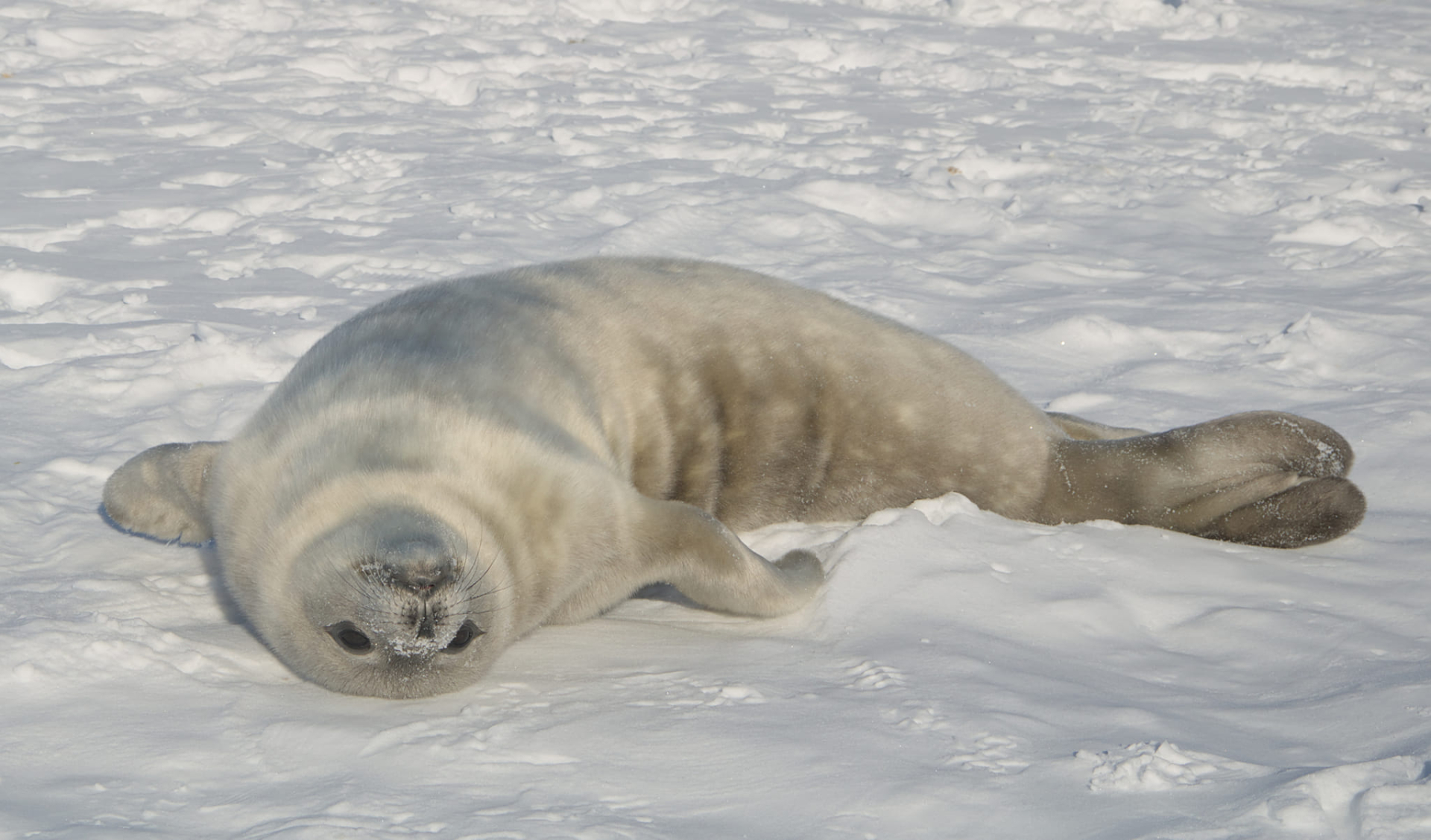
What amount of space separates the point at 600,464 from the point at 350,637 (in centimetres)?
65

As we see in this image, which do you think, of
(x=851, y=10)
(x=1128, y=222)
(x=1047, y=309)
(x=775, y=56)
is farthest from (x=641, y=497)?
(x=851, y=10)

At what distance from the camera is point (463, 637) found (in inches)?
89.3

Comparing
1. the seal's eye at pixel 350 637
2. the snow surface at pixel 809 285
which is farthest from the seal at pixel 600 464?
the snow surface at pixel 809 285

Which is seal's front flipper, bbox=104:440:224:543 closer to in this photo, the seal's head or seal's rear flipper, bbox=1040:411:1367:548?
the seal's head

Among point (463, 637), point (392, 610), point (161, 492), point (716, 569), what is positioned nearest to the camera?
point (392, 610)

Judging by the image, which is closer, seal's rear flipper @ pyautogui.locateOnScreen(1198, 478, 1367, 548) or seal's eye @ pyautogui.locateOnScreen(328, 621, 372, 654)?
seal's eye @ pyautogui.locateOnScreen(328, 621, 372, 654)

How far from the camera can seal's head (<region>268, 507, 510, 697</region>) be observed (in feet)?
7.13

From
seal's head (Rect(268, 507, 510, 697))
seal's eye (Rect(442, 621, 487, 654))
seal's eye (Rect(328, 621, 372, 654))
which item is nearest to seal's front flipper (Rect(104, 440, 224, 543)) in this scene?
seal's head (Rect(268, 507, 510, 697))

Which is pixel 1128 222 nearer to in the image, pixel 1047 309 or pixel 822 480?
pixel 1047 309

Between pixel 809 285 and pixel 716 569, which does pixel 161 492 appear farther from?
pixel 809 285

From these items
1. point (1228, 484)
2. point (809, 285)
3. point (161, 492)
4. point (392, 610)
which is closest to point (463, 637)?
point (392, 610)

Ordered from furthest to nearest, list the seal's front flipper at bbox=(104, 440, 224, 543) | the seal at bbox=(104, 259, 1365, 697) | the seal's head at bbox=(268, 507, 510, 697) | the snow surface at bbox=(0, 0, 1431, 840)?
the seal's front flipper at bbox=(104, 440, 224, 543), the seal at bbox=(104, 259, 1365, 697), the seal's head at bbox=(268, 507, 510, 697), the snow surface at bbox=(0, 0, 1431, 840)

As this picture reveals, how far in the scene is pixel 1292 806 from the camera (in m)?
1.76

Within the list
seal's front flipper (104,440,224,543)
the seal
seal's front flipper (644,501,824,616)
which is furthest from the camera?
seal's front flipper (104,440,224,543)
